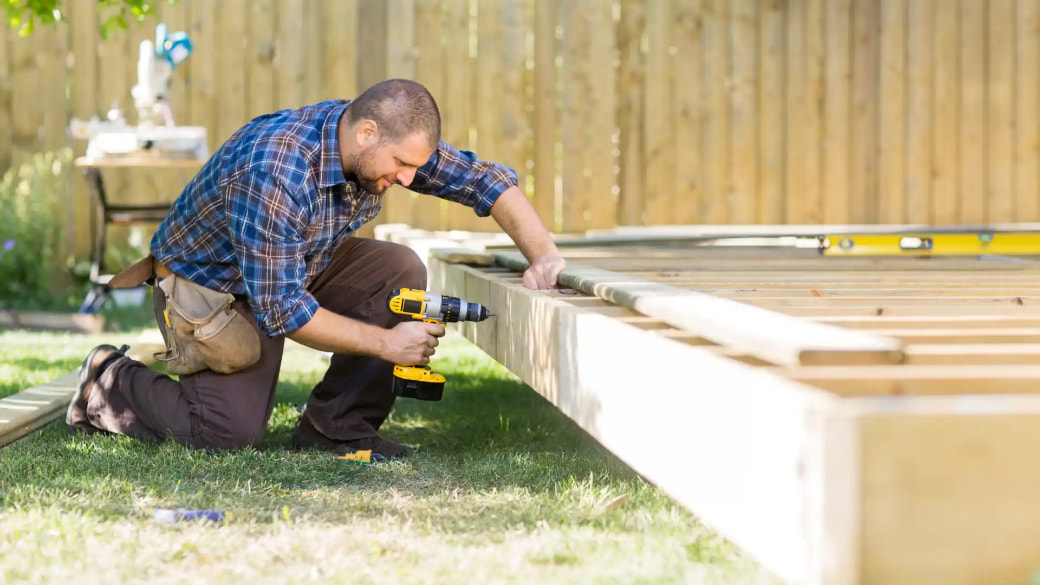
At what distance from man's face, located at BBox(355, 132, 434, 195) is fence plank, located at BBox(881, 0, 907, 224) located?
555 cm

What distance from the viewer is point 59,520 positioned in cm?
223

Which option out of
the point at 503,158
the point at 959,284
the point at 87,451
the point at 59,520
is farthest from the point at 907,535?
the point at 503,158

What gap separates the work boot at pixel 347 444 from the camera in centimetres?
323

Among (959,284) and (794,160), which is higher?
(794,160)


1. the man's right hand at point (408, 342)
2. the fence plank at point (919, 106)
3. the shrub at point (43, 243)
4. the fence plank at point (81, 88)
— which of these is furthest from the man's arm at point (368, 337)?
the fence plank at point (919, 106)

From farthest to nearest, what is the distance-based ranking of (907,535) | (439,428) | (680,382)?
(439,428)
(680,382)
(907,535)

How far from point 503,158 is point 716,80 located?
61.6 inches

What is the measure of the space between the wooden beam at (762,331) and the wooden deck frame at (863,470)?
0.03 m

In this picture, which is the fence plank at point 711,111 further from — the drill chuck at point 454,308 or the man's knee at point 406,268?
the drill chuck at point 454,308

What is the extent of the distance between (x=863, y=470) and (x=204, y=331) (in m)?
2.31

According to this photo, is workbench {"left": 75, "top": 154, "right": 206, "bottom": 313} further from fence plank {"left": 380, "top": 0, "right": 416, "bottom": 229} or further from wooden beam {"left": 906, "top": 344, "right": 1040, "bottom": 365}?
wooden beam {"left": 906, "top": 344, "right": 1040, "bottom": 365}

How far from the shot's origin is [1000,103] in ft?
25.5

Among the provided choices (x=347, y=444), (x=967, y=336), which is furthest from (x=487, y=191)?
(x=967, y=336)

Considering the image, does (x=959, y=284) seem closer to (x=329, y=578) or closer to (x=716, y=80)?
(x=329, y=578)
